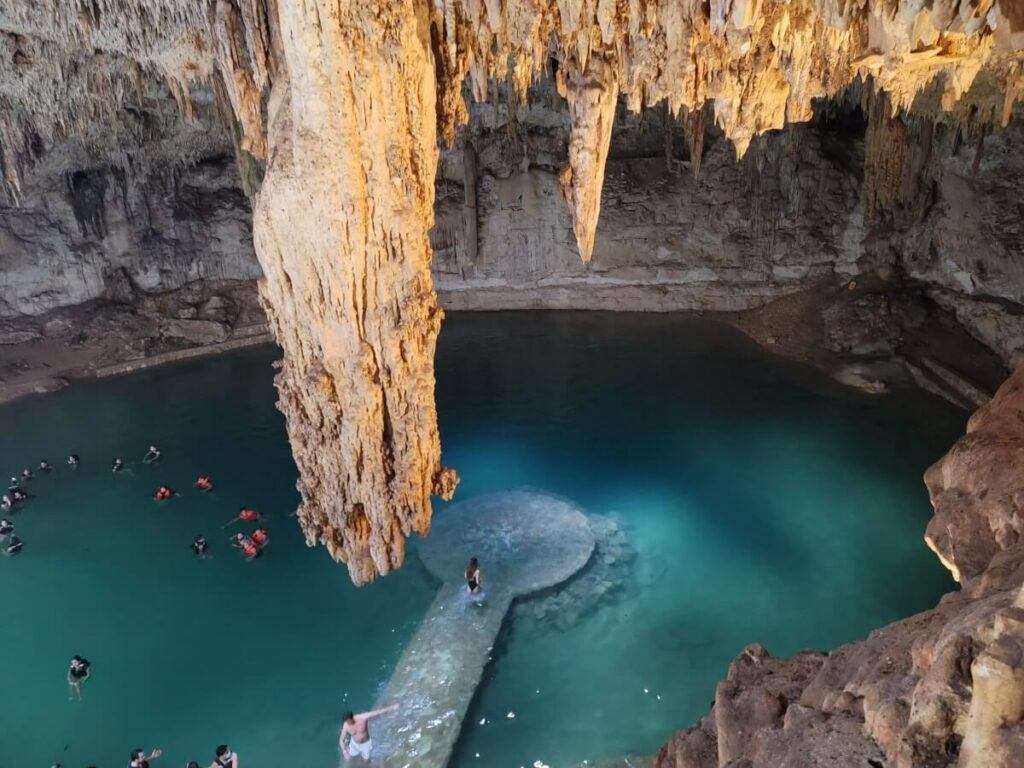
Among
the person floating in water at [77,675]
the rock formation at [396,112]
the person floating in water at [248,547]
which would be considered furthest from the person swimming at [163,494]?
the rock formation at [396,112]

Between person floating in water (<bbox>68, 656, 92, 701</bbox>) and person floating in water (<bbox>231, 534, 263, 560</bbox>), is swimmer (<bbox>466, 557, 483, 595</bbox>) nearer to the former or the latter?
person floating in water (<bbox>231, 534, 263, 560</bbox>)

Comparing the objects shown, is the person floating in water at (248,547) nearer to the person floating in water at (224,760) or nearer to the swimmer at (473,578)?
the swimmer at (473,578)

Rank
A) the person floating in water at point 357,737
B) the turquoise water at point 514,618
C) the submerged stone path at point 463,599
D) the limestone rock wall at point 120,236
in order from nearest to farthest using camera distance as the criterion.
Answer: the person floating in water at point 357,737 < the submerged stone path at point 463,599 < the turquoise water at point 514,618 < the limestone rock wall at point 120,236

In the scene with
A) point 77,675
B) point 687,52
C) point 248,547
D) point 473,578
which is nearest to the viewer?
point 687,52

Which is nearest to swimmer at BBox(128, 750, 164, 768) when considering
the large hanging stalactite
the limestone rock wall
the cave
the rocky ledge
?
the cave

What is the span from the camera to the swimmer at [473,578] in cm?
798

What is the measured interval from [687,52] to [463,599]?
605 centimetres

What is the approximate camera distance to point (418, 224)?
5.23 meters

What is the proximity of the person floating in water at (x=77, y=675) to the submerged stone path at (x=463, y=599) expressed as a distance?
10.4ft

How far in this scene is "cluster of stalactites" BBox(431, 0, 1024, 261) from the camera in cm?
396

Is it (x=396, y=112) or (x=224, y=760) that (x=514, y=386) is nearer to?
(x=224, y=760)

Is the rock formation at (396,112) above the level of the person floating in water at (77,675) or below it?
above

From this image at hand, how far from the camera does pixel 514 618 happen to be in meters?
7.86

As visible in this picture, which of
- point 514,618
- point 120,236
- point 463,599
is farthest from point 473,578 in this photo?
point 120,236
